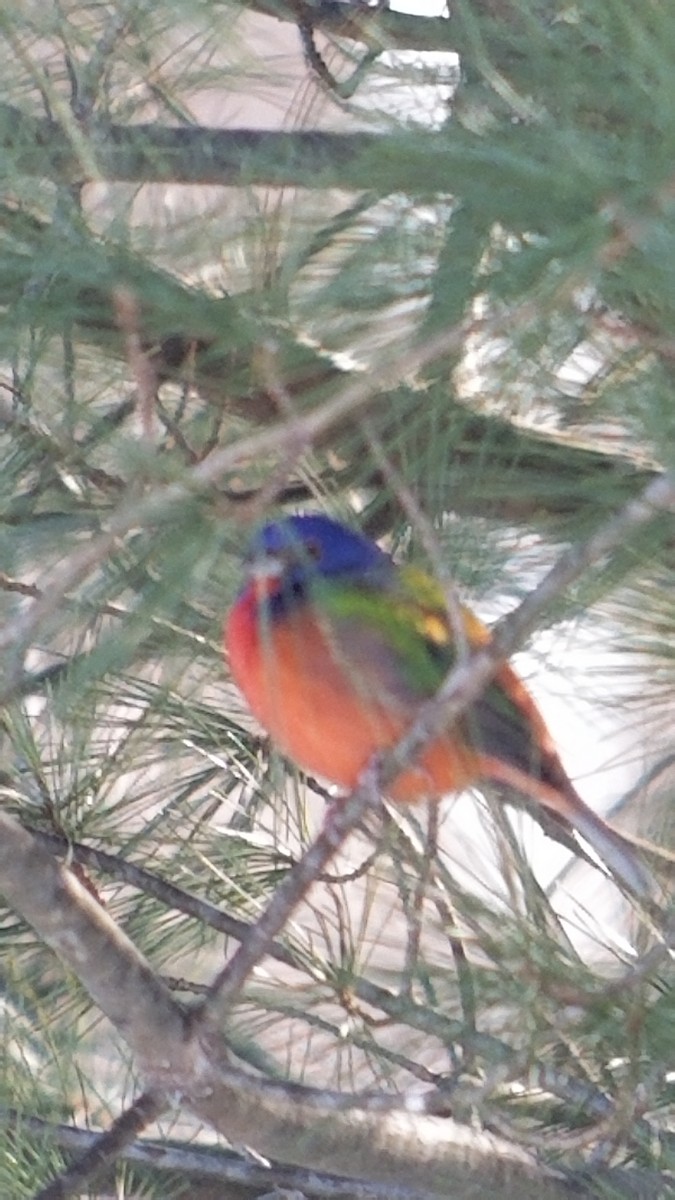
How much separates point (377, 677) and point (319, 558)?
12 centimetres

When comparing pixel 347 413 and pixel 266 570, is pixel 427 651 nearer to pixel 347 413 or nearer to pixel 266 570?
pixel 266 570

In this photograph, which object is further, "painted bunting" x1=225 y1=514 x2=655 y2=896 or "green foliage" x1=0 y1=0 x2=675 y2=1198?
"painted bunting" x1=225 y1=514 x2=655 y2=896

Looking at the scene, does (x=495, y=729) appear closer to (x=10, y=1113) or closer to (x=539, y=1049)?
(x=539, y=1049)

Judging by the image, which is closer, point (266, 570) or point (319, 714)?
point (266, 570)

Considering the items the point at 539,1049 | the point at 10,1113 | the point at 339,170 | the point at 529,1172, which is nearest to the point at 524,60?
the point at 339,170

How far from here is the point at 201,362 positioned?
0.78 m

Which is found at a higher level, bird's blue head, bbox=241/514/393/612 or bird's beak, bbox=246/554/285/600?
bird's blue head, bbox=241/514/393/612

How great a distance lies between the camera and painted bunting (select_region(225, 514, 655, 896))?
1.02 m

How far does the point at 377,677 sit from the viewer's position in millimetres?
997

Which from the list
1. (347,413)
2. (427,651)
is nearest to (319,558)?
(427,651)

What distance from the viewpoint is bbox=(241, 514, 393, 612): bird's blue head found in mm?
1015

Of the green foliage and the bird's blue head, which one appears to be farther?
the bird's blue head

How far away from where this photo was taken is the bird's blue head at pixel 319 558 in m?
1.02

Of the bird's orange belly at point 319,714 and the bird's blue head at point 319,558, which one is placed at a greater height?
the bird's blue head at point 319,558
